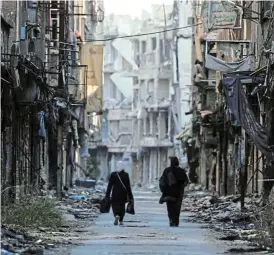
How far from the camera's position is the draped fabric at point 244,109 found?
28.2 m

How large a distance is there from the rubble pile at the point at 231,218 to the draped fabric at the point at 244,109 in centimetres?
177

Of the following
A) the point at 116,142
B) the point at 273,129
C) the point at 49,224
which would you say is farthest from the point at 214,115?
the point at 116,142

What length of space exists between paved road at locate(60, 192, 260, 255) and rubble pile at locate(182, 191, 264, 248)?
527 millimetres

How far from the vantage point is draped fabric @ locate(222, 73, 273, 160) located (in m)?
28.2

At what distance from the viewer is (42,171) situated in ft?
148

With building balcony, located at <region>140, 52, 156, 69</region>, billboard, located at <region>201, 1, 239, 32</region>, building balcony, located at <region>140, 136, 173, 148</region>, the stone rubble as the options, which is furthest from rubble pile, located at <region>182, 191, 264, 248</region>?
building balcony, located at <region>140, 52, 156, 69</region>

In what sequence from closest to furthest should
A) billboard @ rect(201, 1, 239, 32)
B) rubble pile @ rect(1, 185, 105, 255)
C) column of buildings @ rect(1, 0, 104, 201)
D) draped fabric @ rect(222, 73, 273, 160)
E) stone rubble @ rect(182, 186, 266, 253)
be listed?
rubble pile @ rect(1, 185, 105, 255)
stone rubble @ rect(182, 186, 266, 253)
draped fabric @ rect(222, 73, 273, 160)
column of buildings @ rect(1, 0, 104, 201)
billboard @ rect(201, 1, 239, 32)

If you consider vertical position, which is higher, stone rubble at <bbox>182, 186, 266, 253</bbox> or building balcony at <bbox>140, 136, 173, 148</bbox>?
stone rubble at <bbox>182, 186, 266, 253</bbox>

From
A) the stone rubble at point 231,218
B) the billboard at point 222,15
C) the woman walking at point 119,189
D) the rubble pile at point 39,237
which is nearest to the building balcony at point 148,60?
the stone rubble at point 231,218

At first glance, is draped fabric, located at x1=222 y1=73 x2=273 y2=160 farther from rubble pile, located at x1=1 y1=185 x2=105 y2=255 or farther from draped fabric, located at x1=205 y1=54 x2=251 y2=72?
draped fabric, located at x1=205 y1=54 x2=251 y2=72

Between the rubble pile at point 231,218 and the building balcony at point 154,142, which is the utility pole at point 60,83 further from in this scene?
the building balcony at point 154,142

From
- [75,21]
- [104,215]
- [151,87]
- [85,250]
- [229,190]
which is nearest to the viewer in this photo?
[85,250]

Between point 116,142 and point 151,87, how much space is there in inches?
647

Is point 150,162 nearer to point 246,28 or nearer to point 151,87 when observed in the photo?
point 151,87
